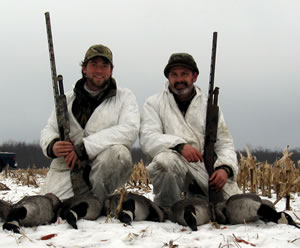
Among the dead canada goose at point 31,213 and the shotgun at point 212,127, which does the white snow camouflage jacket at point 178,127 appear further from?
the dead canada goose at point 31,213

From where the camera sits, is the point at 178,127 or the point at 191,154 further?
the point at 178,127

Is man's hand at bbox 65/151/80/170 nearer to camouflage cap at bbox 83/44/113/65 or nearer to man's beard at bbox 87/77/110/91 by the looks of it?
man's beard at bbox 87/77/110/91

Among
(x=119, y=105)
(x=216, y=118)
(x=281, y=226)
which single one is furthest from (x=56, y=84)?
(x=281, y=226)

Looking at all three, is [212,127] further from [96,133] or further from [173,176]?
[96,133]

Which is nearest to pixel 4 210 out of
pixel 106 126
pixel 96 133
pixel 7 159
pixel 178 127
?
pixel 96 133

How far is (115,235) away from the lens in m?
2.76

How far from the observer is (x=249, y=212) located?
3.29 meters

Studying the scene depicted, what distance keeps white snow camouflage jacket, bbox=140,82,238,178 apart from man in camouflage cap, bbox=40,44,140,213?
0.19 m

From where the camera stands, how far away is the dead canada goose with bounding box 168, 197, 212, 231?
124 inches

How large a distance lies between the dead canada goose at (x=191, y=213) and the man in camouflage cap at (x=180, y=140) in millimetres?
497

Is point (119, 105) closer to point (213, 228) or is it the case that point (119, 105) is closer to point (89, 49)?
point (89, 49)

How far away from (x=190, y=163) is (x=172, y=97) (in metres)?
0.91

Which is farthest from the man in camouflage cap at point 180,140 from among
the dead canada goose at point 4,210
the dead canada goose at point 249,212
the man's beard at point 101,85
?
the dead canada goose at point 4,210

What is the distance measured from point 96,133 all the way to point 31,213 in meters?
1.28
